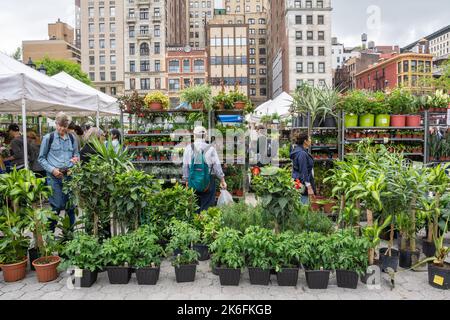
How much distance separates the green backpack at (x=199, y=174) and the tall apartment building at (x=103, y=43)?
65836 mm

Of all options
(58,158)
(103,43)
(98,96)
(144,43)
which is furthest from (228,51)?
(58,158)

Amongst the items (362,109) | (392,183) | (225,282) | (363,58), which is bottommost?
(225,282)

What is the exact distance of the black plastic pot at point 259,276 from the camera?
414cm

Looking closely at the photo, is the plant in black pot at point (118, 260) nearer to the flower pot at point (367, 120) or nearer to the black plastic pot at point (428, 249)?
the black plastic pot at point (428, 249)

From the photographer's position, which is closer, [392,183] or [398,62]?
[392,183]

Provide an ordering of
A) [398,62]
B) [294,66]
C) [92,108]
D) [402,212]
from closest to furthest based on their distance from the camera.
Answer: [402,212] → [92,108] → [294,66] → [398,62]

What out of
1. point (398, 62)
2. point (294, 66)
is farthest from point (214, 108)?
point (398, 62)

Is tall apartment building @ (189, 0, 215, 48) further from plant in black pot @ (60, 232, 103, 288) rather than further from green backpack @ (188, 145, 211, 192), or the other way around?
plant in black pot @ (60, 232, 103, 288)

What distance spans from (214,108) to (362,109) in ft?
10.8

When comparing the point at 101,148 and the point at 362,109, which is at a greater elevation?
the point at 362,109

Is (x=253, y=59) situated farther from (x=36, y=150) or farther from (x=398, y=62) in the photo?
(x=36, y=150)

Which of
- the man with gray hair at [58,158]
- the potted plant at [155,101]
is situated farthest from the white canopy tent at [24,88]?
the potted plant at [155,101]

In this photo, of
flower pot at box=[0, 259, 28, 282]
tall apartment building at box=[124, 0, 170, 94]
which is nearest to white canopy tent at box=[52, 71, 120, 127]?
flower pot at box=[0, 259, 28, 282]

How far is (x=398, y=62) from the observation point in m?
54.5
